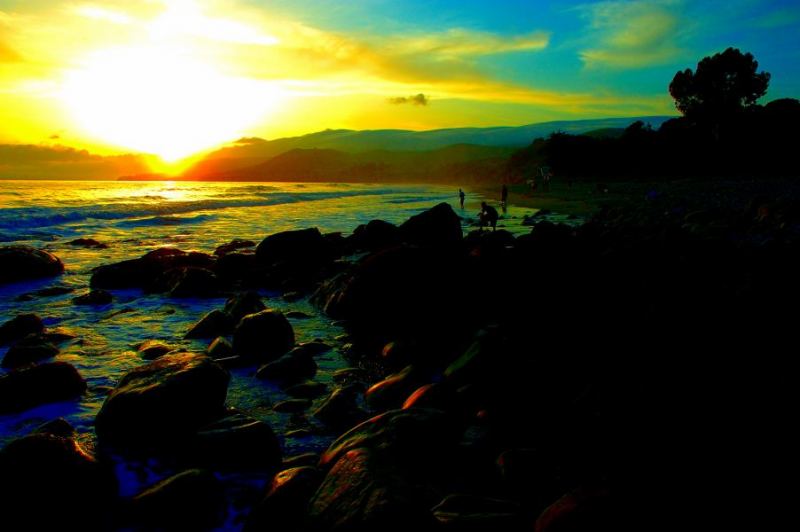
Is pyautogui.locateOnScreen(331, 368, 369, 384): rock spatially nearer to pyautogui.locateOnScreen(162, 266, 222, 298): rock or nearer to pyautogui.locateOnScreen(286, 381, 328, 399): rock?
pyautogui.locateOnScreen(286, 381, 328, 399): rock

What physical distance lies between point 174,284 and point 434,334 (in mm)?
6404

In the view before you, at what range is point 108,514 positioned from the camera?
3.33 metres

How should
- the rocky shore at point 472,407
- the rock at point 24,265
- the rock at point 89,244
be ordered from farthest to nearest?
the rock at point 89,244, the rock at point 24,265, the rocky shore at point 472,407

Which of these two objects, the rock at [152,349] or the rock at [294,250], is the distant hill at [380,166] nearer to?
the rock at [294,250]

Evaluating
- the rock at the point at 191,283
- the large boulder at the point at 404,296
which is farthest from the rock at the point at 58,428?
the rock at the point at 191,283

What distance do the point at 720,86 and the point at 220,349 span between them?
196 ft

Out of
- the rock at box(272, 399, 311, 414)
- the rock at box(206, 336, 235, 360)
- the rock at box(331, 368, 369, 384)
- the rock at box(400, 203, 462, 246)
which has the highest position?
the rock at box(400, 203, 462, 246)

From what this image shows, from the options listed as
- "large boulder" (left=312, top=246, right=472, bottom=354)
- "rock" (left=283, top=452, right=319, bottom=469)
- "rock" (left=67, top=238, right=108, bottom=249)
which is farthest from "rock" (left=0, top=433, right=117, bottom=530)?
"rock" (left=67, top=238, right=108, bottom=249)

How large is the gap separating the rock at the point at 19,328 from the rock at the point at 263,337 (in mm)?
3396

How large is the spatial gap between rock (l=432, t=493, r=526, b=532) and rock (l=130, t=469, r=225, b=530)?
1580 millimetres

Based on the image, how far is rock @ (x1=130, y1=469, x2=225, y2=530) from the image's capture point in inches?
128

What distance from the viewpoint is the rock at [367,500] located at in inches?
102

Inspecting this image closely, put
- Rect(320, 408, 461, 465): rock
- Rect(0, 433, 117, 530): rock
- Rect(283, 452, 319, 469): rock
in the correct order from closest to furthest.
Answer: Rect(0, 433, 117, 530): rock < Rect(320, 408, 461, 465): rock < Rect(283, 452, 319, 469): rock

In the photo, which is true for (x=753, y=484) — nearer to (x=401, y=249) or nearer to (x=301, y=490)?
(x=301, y=490)
